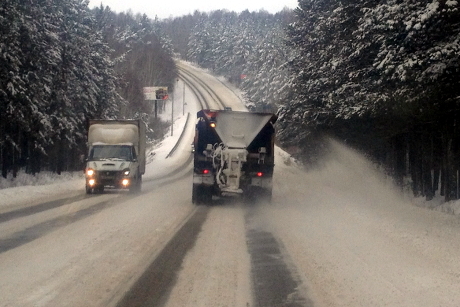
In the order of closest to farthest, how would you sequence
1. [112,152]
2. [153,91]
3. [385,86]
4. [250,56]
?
[385,86] < [112,152] < [153,91] < [250,56]

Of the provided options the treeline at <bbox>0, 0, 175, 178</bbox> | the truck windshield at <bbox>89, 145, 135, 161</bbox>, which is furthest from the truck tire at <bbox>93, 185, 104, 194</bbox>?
the treeline at <bbox>0, 0, 175, 178</bbox>

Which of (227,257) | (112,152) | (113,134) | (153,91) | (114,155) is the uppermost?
(153,91)

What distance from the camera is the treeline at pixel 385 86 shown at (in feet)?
56.0

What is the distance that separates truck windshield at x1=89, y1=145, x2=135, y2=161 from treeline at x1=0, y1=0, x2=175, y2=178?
3.56 metres

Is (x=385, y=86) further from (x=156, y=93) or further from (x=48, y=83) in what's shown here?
(x=156, y=93)

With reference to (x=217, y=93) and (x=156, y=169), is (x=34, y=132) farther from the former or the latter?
(x=217, y=93)

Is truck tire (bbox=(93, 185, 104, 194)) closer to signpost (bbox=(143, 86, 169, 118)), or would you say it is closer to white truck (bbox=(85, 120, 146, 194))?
white truck (bbox=(85, 120, 146, 194))

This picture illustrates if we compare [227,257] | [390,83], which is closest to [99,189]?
[390,83]

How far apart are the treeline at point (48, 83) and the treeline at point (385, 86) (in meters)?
14.2

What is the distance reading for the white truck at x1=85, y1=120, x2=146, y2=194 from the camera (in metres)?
26.8

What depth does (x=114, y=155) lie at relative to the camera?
91.8 ft

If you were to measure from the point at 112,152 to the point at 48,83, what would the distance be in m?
11.5

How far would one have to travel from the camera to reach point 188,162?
215ft

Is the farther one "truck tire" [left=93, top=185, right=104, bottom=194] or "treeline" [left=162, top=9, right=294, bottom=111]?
"treeline" [left=162, top=9, right=294, bottom=111]
